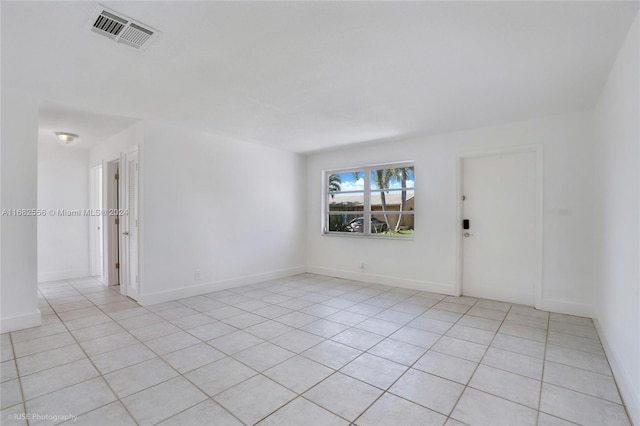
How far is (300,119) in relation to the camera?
163 inches

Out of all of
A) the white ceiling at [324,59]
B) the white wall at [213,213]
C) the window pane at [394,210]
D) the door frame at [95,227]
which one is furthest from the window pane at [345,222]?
the door frame at [95,227]

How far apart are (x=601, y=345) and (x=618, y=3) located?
2.91m

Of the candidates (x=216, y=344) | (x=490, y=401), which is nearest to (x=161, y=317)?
(x=216, y=344)

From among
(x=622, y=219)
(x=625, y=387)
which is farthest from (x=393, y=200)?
(x=625, y=387)

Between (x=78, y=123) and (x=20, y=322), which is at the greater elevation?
(x=78, y=123)

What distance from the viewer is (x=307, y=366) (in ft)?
8.32

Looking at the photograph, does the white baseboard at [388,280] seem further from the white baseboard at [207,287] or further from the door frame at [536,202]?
the white baseboard at [207,287]

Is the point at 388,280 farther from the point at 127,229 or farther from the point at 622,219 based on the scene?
the point at 127,229

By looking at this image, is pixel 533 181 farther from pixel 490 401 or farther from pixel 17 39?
pixel 17 39

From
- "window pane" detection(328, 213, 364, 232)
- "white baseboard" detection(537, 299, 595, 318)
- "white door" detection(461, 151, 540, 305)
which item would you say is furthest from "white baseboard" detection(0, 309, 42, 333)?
"white baseboard" detection(537, 299, 595, 318)

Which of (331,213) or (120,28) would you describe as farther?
(331,213)

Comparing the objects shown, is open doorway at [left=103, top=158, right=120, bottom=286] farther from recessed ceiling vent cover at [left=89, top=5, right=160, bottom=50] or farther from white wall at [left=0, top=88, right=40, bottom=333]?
recessed ceiling vent cover at [left=89, top=5, right=160, bottom=50]

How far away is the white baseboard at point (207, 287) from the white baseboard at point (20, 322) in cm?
105

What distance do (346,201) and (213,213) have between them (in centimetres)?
261
